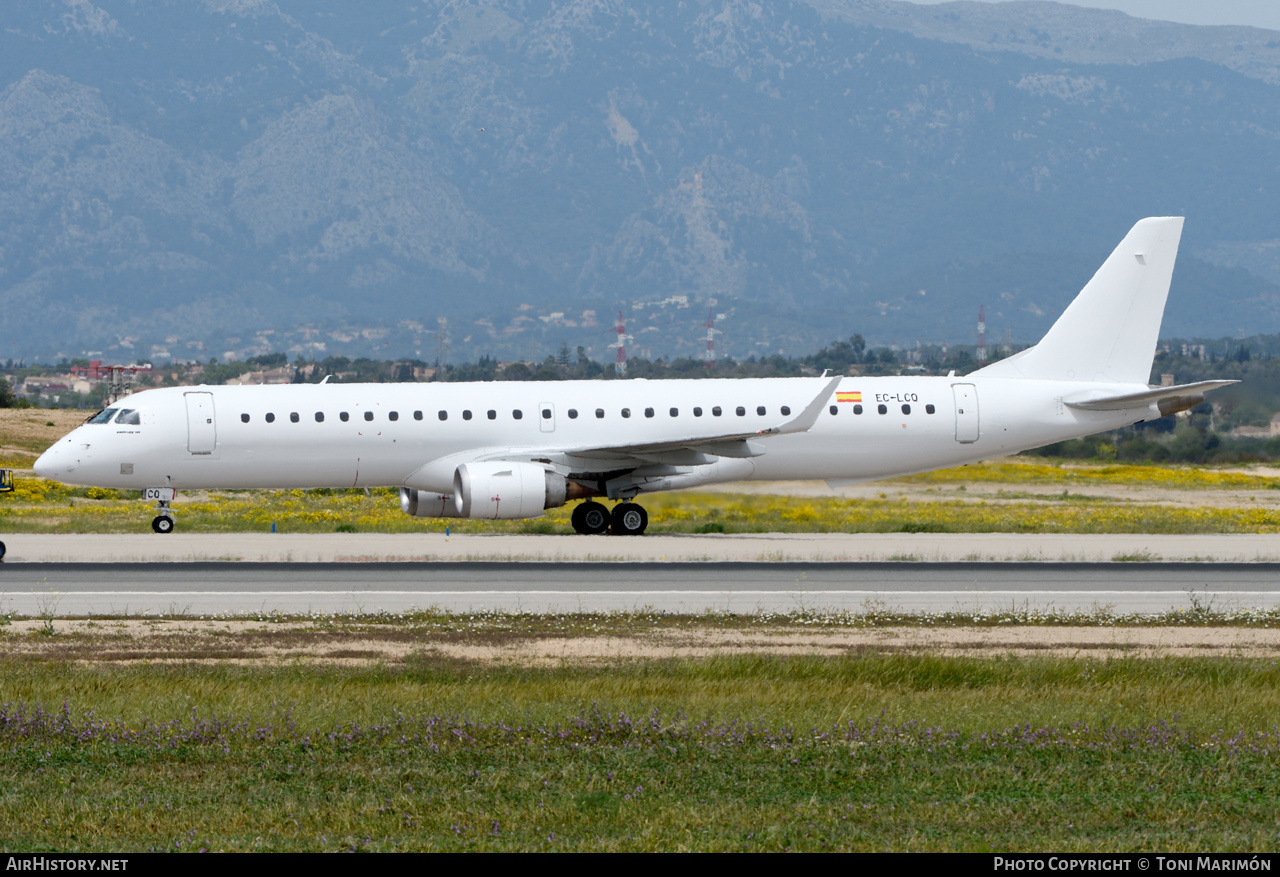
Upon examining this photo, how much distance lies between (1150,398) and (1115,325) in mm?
3164

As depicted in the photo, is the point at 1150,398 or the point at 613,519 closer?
the point at 613,519

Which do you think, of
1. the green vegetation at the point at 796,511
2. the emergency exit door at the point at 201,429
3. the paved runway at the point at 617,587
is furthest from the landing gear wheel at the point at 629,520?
the emergency exit door at the point at 201,429

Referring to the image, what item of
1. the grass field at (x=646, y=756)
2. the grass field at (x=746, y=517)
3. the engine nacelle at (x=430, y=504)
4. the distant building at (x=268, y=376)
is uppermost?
the distant building at (x=268, y=376)

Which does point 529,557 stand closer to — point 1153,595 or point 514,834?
point 1153,595

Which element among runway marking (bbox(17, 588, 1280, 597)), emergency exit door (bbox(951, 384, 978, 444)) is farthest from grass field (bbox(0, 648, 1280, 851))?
emergency exit door (bbox(951, 384, 978, 444))

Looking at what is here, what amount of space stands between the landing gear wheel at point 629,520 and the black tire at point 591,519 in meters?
0.26

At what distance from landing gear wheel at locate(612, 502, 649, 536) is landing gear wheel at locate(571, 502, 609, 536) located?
0.30 metres

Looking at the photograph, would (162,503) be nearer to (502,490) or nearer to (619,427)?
(502,490)

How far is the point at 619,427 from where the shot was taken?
36531mm

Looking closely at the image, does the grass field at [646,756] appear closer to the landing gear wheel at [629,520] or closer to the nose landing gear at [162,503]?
the nose landing gear at [162,503]

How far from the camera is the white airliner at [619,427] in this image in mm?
34625

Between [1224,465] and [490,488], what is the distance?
52921 mm

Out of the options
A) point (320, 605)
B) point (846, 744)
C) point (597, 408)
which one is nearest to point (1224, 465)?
point (597, 408)

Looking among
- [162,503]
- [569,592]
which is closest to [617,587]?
[569,592]
